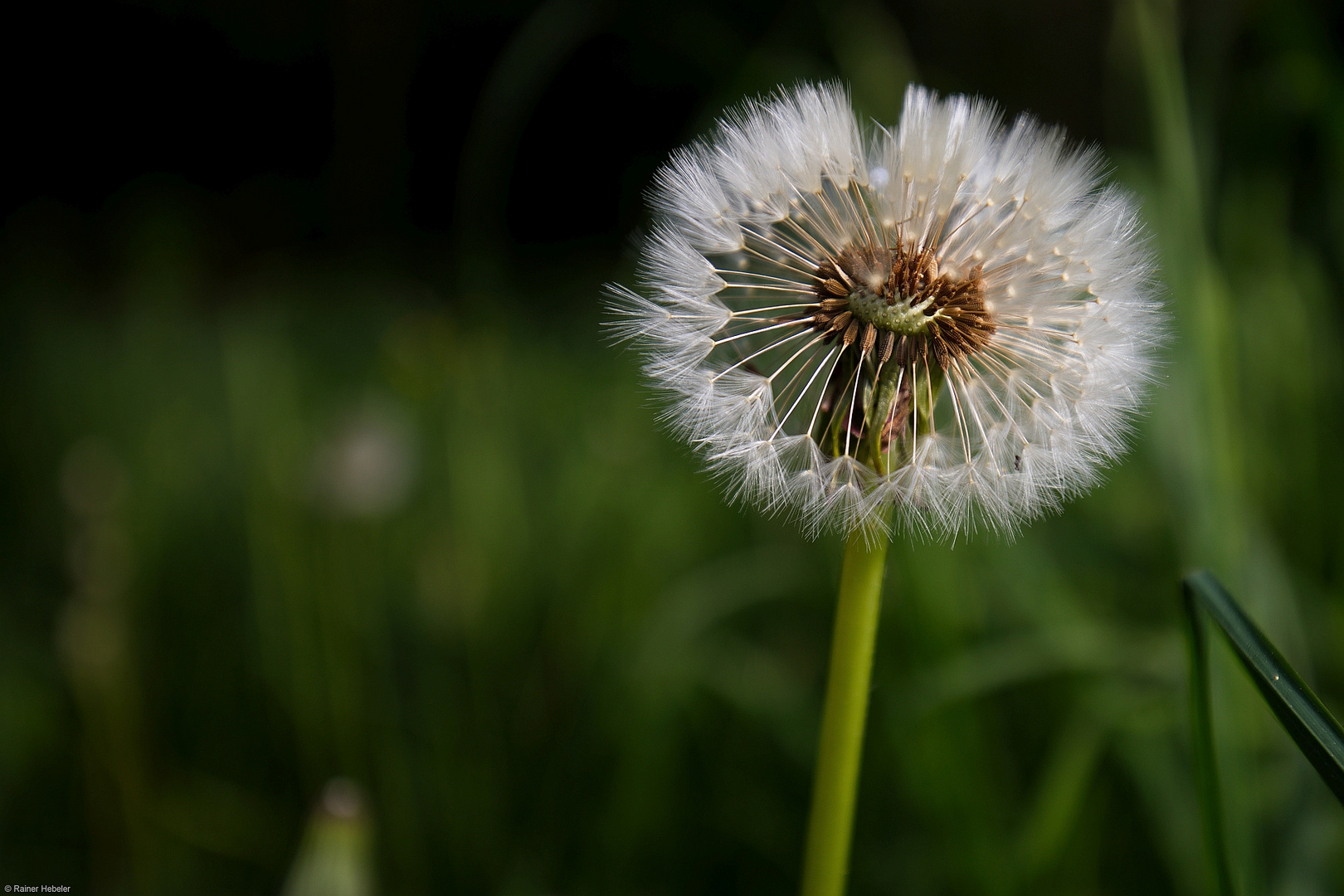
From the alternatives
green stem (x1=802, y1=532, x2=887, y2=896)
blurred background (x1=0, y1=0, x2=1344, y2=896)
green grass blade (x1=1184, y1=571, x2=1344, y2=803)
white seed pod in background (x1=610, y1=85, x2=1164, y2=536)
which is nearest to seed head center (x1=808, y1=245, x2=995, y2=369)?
white seed pod in background (x1=610, y1=85, x2=1164, y2=536)

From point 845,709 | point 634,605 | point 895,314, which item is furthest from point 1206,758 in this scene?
point 634,605

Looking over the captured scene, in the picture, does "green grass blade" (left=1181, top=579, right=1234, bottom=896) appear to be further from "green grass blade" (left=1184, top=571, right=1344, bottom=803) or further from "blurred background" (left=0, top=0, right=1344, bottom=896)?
"blurred background" (left=0, top=0, right=1344, bottom=896)

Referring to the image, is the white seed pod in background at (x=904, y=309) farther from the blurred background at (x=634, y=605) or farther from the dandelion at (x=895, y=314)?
the blurred background at (x=634, y=605)

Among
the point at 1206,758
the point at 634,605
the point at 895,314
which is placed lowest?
the point at 1206,758

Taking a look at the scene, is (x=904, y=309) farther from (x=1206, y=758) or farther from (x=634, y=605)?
(x=634, y=605)

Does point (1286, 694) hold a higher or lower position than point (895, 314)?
lower

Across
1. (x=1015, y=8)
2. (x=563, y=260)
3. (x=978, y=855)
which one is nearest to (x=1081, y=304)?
(x=978, y=855)

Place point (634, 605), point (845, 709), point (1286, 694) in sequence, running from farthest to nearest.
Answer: point (634, 605), point (845, 709), point (1286, 694)
